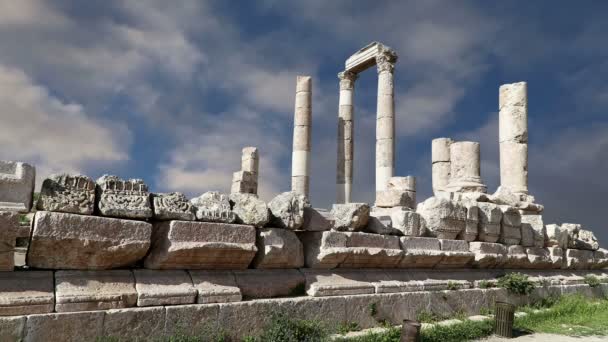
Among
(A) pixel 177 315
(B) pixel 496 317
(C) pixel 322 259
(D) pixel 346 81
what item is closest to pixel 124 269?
(A) pixel 177 315

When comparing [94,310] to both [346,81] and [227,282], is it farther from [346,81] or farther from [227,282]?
[346,81]

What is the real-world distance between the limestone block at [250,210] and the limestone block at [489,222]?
548cm

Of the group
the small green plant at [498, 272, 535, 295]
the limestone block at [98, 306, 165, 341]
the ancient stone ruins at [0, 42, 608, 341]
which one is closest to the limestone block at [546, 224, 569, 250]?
the ancient stone ruins at [0, 42, 608, 341]

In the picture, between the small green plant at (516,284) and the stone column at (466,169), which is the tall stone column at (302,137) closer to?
the stone column at (466,169)

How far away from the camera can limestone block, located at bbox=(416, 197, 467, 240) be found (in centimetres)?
865

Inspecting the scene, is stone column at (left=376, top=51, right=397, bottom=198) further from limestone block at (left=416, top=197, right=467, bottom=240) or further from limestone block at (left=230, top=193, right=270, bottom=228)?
limestone block at (left=230, top=193, right=270, bottom=228)

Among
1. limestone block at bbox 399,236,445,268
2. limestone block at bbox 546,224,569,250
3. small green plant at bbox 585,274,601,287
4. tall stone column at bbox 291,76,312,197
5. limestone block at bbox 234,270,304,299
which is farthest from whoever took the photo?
tall stone column at bbox 291,76,312,197

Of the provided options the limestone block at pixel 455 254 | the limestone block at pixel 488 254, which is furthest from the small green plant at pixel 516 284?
the limestone block at pixel 455 254

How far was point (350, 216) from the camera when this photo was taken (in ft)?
23.0

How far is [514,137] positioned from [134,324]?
1289 centimetres

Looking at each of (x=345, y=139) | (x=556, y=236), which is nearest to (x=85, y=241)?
(x=556, y=236)

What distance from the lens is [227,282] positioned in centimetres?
562

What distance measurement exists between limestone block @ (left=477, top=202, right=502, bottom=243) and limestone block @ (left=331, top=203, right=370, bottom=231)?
11.9ft

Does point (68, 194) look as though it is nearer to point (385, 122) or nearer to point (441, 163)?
point (441, 163)
